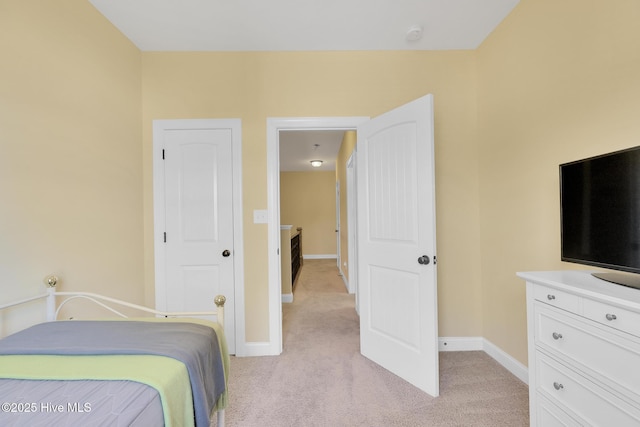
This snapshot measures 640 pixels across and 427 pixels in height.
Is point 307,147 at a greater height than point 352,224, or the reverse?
point 307,147

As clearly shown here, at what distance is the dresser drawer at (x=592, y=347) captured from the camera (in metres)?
0.93

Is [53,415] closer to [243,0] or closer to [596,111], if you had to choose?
[243,0]

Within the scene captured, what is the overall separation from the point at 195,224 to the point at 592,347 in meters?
2.57

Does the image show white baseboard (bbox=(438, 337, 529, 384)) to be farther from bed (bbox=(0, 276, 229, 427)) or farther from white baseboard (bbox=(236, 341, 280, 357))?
bed (bbox=(0, 276, 229, 427))

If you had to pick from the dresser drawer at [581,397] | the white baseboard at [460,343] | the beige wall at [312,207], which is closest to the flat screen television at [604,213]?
the dresser drawer at [581,397]

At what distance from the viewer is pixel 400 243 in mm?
2045

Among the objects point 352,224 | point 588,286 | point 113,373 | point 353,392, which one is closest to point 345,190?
point 352,224

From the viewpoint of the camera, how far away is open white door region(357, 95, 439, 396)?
6.08ft

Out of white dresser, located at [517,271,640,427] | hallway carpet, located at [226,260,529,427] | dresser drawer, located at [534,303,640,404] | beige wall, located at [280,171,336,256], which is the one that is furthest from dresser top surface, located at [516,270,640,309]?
beige wall, located at [280,171,336,256]

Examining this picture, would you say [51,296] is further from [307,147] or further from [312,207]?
[312,207]

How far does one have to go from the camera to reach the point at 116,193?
2.10 meters

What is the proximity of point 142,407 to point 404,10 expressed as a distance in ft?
8.58

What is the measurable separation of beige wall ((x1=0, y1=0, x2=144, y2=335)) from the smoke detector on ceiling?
2.29 metres

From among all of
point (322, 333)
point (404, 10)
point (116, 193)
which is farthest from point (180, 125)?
point (322, 333)
